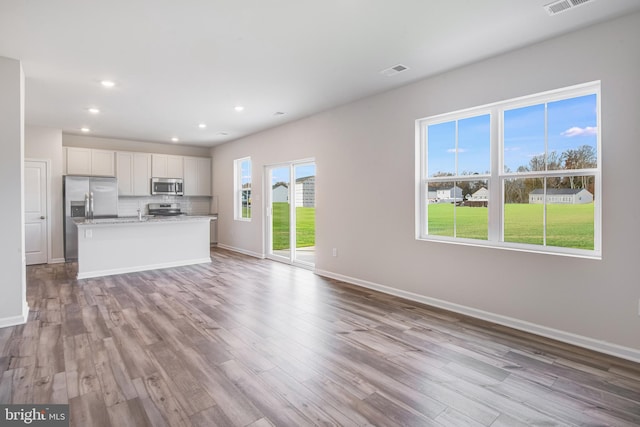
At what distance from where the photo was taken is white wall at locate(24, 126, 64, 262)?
6602 millimetres

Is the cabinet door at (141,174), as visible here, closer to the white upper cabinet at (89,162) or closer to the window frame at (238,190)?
the white upper cabinet at (89,162)

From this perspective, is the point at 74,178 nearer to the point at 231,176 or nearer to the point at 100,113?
A: the point at 100,113

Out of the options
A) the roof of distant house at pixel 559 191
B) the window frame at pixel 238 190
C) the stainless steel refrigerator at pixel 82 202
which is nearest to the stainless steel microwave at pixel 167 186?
the stainless steel refrigerator at pixel 82 202

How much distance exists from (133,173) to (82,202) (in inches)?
51.9

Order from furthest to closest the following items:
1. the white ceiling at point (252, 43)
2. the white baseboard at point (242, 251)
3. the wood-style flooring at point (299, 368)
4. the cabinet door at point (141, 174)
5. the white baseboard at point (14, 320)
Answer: the cabinet door at point (141, 174) → the white baseboard at point (242, 251) → the white baseboard at point (14, 320) → the white ceiling at point (252, 43) → the wood-style flooring at point (299, 368)

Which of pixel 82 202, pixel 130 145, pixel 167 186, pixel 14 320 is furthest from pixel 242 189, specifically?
pixel 14 320

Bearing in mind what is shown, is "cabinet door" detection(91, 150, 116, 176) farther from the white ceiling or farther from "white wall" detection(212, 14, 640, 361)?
"white wall" detection(212, 14, 640, 361)

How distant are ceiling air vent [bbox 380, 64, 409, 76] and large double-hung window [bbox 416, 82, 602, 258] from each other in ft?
2.29

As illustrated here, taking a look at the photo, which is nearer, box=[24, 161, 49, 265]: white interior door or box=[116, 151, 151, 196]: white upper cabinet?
box=[24, 161, 49, 265]: white interior door

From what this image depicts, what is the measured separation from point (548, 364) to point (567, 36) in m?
2.80

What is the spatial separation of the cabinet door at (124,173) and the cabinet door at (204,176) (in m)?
1.66

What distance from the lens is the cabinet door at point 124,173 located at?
25.7ft

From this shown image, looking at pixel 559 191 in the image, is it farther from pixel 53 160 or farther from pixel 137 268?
pixel 53 160

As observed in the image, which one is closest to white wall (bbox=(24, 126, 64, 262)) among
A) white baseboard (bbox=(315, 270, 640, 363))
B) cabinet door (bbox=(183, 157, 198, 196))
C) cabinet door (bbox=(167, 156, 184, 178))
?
cabinet door (bbox=(167, 156, 184, 178))
